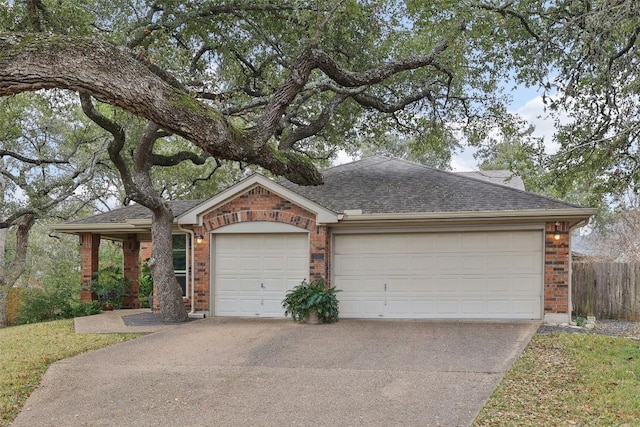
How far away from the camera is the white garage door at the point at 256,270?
12.3 m

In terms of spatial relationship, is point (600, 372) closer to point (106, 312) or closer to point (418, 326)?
point (418, 326)

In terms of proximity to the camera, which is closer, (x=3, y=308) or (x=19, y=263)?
(x=3, y=308)

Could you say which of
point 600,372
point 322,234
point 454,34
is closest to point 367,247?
point 322,234

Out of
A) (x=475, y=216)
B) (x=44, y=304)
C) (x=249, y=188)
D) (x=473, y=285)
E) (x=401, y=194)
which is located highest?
(x=249, y=188)

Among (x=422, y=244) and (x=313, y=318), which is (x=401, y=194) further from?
(x=313, y=318)

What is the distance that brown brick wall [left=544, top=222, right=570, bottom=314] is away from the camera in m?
11.2

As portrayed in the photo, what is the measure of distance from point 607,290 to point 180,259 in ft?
37.9

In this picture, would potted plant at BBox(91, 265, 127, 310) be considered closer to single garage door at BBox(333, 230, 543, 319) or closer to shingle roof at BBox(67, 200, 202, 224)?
shingle roof at BBox(67, 200, 202, 224)

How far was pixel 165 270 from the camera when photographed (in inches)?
471

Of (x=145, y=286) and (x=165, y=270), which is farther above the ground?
(x=165, y=270)

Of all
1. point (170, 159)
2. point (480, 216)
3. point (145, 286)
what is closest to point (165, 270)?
point (170, 159)

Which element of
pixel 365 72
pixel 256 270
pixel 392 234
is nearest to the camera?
pixel 365 72

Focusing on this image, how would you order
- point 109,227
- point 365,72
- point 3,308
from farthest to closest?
point 3,308 → point 109,227 → point 365,72

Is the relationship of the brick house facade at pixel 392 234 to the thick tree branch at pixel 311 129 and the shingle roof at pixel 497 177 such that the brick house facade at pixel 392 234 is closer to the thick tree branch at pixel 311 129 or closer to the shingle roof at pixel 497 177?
the thick tree branch at pixel 311 129
